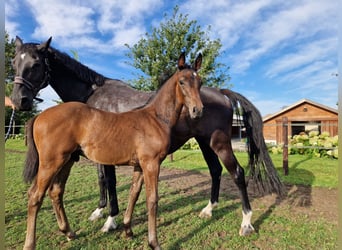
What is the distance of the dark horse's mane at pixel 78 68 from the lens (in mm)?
2836

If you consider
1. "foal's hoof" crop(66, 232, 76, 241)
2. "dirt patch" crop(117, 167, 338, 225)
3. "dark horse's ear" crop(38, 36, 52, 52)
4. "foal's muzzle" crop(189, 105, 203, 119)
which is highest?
"dark horse's ear" crop(38, 36, 52, 52)

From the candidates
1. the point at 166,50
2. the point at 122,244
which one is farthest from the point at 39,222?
the point at 166,50

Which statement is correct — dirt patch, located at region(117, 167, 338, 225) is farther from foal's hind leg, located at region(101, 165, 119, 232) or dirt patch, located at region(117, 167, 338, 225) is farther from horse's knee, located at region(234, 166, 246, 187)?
foal's hind leg, located at region(101, 165, 119, 232)

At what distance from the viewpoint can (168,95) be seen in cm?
245

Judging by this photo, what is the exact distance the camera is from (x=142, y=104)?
3.08 m

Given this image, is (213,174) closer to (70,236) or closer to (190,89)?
(190,89)

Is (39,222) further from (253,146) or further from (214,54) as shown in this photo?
(214,54)

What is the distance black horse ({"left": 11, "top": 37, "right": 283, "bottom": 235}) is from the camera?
8.61ft

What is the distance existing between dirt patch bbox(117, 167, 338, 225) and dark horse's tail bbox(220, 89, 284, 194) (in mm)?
520

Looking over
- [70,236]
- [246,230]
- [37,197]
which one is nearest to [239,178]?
[246,230]

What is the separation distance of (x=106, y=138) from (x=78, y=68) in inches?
54.8

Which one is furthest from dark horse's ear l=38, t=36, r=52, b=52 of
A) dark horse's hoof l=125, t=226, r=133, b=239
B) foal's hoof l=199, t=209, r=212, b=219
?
foal's hoof l=199, t=209, r=212, b=219

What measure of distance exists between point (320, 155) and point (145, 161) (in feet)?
30.3

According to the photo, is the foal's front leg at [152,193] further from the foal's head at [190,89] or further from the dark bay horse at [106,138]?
the foal's head at [190,89]
